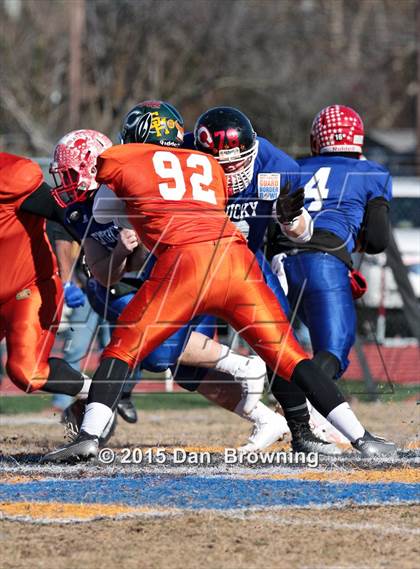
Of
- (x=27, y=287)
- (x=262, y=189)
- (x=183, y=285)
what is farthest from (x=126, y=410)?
Result: (x=183, y=285)

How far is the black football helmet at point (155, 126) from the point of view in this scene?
5.34 meters

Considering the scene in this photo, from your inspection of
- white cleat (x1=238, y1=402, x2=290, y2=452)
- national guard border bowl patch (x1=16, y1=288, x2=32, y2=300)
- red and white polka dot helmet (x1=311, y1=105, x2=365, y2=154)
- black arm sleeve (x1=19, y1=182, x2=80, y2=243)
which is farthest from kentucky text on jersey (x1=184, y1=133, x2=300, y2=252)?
national guard border bowl patch (x1=16, y1=288, x2=32, y2=300)

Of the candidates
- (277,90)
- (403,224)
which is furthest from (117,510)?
(277,90)

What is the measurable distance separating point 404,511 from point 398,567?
730mm

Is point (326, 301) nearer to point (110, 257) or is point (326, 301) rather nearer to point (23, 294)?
point (110, 257)

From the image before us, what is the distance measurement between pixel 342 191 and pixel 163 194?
4.92ft

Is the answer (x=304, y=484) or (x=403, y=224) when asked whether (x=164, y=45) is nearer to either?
(x=403, y=224)

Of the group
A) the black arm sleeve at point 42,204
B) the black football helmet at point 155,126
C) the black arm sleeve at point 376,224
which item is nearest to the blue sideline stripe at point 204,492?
the black arm sleeve at point 42,204

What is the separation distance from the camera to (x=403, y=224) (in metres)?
11.2

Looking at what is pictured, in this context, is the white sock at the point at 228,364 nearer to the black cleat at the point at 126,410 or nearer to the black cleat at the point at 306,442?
the black cleat at the point at 306,442

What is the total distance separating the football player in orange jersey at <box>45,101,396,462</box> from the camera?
15.6ft

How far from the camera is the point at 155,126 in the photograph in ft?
17.5

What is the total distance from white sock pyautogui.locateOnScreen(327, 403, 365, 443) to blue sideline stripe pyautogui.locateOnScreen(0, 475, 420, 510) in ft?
1.13

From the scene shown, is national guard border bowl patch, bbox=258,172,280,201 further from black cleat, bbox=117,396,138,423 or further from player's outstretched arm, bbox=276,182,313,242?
black cleat, bbox=117,396,138,423
